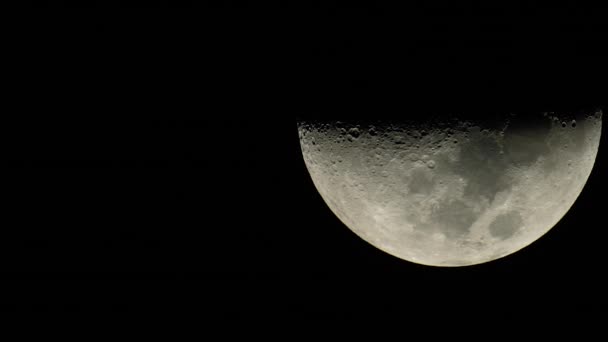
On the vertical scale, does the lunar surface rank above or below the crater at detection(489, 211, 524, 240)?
above

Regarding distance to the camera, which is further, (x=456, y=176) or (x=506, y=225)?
(x=506, y=225)

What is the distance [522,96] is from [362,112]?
55cm

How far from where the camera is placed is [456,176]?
5.59 ft

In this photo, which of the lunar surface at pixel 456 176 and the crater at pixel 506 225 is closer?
the lunar surface at pixel 456 176

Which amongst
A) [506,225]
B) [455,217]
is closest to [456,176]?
[455,217]

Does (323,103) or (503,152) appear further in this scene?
(323,103)

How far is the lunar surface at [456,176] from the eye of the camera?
167 cm

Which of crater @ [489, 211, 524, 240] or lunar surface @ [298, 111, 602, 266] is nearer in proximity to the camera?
lunar surface @ [298, 111, 602, 266]

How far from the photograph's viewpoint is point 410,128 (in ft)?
5.52

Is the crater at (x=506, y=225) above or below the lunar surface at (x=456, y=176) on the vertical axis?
below

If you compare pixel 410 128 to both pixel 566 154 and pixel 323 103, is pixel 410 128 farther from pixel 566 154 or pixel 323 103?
pixel 566 154

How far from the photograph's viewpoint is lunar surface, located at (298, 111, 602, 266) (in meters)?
1.67

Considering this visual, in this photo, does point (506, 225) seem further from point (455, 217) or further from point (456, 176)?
point (456, 176)

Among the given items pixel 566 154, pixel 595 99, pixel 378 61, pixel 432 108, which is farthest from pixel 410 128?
pixel 595 99
